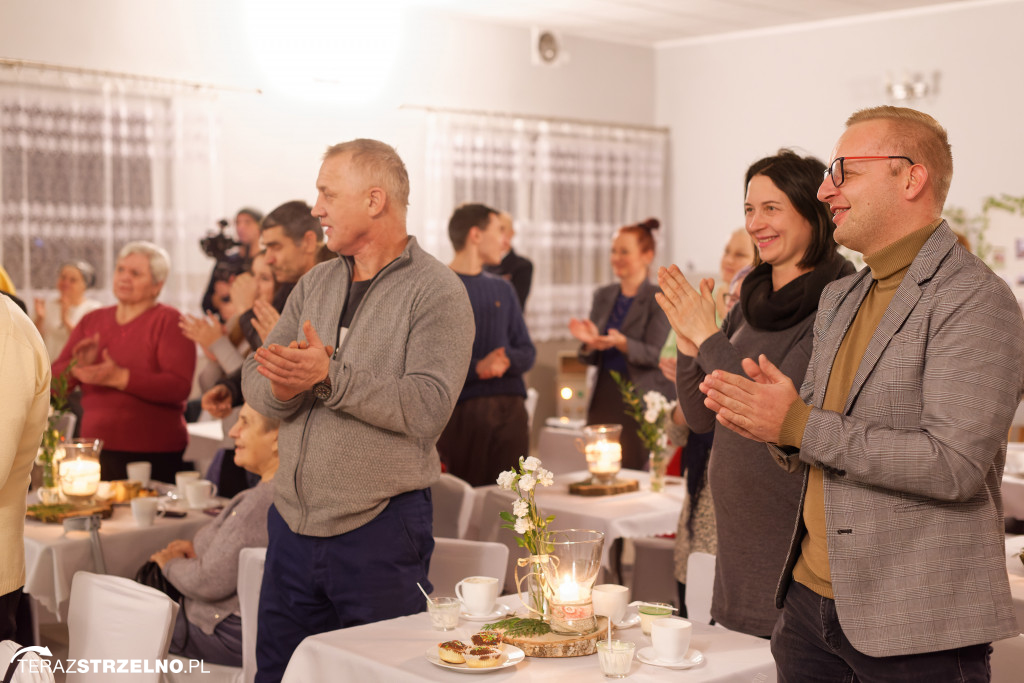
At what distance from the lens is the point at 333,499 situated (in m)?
2.46

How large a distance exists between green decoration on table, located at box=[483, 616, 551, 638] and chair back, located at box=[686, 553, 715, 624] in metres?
0.72

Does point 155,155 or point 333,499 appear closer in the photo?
point 333,499

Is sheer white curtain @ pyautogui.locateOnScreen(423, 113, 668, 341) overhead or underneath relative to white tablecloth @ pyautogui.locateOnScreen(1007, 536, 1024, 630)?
overhead

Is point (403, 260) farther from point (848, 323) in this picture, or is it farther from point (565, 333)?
point (565, 333)

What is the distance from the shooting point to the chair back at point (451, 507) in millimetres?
3588

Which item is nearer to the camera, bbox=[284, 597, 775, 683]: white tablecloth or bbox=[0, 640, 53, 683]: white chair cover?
bbox=[0, 640, 53, 683]: white chair cover

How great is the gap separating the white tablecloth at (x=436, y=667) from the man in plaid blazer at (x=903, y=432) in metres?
0.21

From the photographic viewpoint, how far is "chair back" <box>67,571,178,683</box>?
235 cm

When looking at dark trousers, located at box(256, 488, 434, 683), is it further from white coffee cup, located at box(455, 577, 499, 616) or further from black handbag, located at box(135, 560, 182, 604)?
black handbag, located at box(135, 560, 182, 604)

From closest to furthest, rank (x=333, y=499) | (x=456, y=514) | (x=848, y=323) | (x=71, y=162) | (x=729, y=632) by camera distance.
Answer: (x=848, y=323) < (x=729, y=632) < (x=333, y=499) < (x=456, y=514) < (x=71, y=162)

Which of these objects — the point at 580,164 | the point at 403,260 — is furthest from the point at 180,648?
the point at 580,164

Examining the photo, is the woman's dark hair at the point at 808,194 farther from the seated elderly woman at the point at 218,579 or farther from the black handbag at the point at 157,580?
the black handbag at the point at 157,580

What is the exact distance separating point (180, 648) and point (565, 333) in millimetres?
6039

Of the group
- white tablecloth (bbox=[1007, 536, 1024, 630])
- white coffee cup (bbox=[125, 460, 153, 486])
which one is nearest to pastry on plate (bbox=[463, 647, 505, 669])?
white tablecloth (bbox=[1007, 536, 1024, 630])
